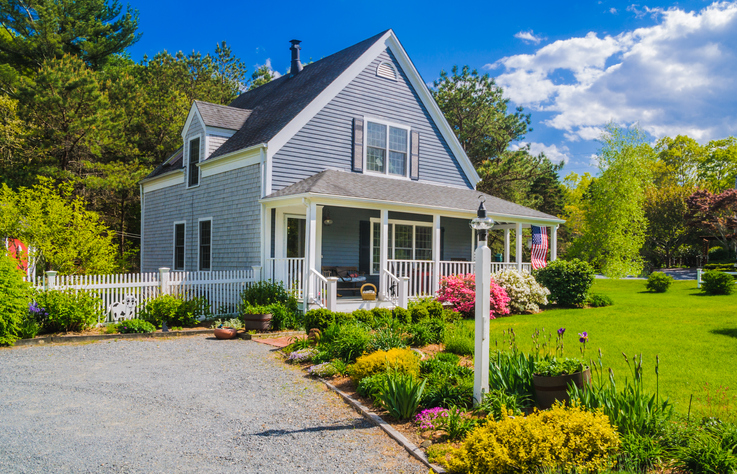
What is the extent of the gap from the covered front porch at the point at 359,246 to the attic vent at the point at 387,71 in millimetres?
4341

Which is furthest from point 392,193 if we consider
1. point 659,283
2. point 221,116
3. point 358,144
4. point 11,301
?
point 659,283

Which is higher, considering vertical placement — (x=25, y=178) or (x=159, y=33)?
(x=159, y=33)

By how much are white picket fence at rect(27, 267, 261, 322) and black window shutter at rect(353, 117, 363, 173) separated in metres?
4.43

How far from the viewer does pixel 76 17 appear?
24859 millimetres

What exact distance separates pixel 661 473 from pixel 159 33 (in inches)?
Answer: 1343

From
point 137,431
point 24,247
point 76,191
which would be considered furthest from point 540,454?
point 76,191

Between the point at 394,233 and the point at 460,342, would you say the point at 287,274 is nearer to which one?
the point at 394,233

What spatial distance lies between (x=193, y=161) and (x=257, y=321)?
25.5ft

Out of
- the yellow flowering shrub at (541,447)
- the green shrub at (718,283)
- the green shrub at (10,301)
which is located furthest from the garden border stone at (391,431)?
the green shrub at (718,283)

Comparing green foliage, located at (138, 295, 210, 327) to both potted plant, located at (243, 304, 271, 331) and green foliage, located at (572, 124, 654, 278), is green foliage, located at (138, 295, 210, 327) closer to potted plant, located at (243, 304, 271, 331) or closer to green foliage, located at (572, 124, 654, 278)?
potted plant, located at (243, 304, 271, 331)

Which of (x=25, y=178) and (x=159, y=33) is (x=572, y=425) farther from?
(x=159, y=33)

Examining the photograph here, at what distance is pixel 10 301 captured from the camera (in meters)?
9.05

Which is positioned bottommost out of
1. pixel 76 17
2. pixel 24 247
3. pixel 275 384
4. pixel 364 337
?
pixel 275 384

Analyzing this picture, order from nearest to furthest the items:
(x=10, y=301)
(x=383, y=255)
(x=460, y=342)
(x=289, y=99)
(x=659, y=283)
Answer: (x=460, y=342) < (x=10, y=301) < (x=383, y=255) < (x=289, y=99) < (x=659, y=283)
